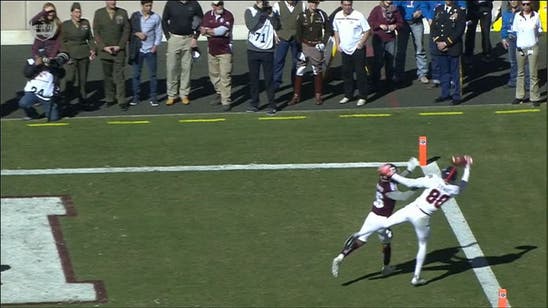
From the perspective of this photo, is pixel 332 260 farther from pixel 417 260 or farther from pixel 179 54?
pixel 179 54

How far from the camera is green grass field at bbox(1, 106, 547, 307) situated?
2017 cm

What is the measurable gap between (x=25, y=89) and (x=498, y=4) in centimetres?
1244

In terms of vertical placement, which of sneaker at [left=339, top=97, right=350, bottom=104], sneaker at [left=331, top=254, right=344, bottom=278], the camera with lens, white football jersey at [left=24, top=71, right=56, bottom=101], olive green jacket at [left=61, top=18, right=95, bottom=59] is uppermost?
olive green jacket at [left=61, top=18, right=95, bottom=59]

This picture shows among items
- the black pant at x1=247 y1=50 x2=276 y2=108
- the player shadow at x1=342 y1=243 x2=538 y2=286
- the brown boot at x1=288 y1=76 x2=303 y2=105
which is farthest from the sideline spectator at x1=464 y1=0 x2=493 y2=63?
the player shadow at x1=342 y1=243 x2=538 y2=286

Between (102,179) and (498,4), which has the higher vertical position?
(498,4)

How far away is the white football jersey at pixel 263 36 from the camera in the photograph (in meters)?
26.8

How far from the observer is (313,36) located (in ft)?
89.4

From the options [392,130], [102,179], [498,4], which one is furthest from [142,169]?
[498,4]

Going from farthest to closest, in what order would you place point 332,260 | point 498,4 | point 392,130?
point 498,4
point 392,130
point 332,260

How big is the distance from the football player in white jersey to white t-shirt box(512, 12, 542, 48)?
7891 millimetres

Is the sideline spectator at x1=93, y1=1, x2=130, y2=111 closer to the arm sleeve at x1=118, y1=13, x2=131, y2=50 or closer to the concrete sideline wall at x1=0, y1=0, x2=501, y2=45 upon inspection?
the arm sleeve at x1=118, y1=13, x2=131, y2=50

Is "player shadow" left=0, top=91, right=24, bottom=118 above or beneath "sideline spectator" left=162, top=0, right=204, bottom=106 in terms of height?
beneath

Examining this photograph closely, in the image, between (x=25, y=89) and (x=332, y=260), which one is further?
→ (x=25, y=89)

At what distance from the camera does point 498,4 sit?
33781 mm
